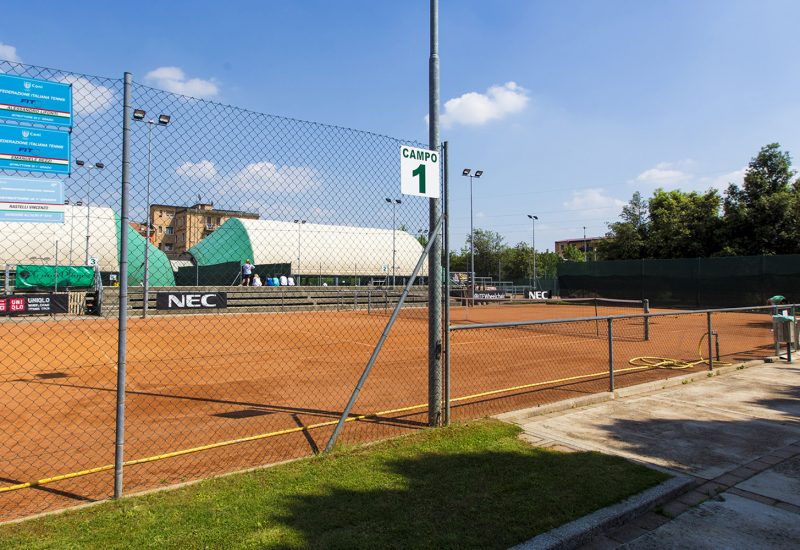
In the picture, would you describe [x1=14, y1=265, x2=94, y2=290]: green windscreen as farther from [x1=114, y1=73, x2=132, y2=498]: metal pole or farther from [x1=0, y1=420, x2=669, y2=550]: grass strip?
[x1=0, y1=420, x2=669, y2=550]: grass strip

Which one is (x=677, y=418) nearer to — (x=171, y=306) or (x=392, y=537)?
(x=392, y=537)

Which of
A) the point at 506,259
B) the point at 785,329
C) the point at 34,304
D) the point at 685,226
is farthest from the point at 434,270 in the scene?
the point at 506,259

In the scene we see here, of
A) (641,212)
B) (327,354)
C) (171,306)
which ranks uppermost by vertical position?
(641,212)

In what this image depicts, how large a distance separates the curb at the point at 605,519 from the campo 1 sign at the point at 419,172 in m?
3.62

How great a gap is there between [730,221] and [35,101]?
141 ft

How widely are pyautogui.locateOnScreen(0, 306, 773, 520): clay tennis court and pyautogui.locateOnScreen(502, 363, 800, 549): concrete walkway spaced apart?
1134 mm

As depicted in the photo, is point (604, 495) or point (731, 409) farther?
point (731, 409)

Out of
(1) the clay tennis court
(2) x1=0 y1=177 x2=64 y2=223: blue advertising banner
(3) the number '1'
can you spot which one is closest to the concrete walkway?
(1) the clay tennis court

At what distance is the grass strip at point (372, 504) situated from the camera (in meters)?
3.32

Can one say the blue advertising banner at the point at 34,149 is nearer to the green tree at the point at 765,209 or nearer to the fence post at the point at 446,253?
the fence post at the point at 446,253

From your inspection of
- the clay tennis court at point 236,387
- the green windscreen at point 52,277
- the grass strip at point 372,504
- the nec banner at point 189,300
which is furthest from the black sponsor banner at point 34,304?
the grass strip at point 372,504

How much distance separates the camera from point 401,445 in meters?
5.29

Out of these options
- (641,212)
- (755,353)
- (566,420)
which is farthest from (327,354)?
(641,212)

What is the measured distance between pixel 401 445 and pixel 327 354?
7.94m
